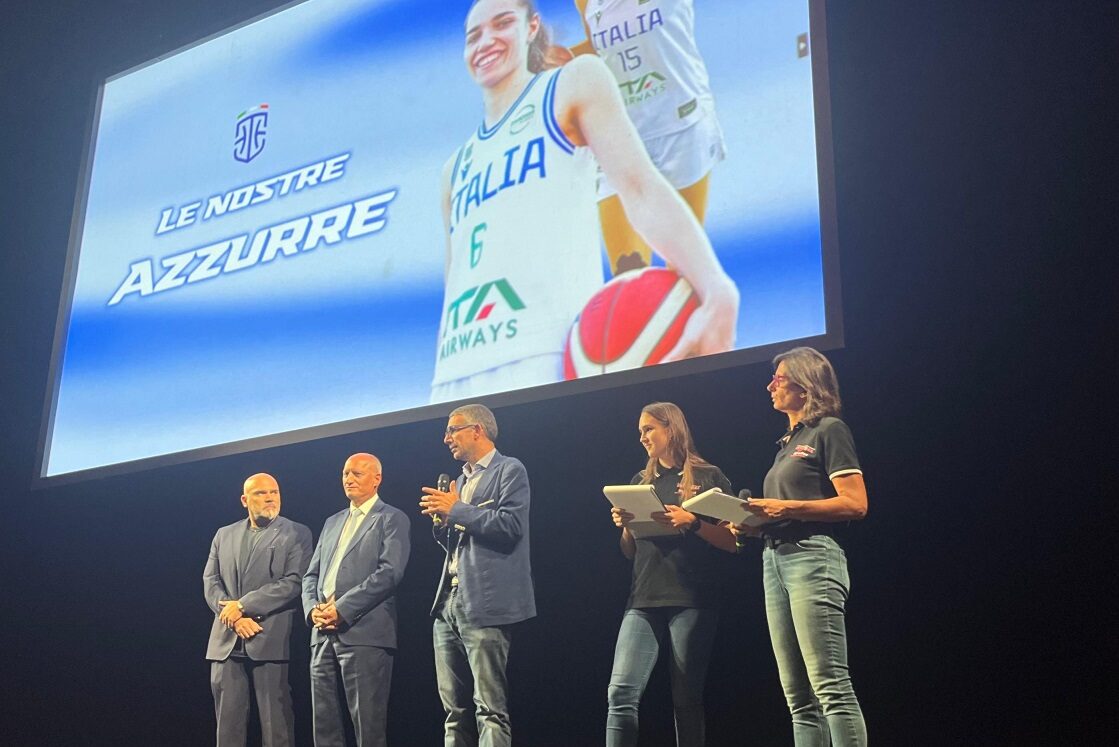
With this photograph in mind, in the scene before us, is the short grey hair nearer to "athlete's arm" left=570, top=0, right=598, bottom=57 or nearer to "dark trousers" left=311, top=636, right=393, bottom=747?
"dark trousers" left=311, top=636, right=393, bottom=747

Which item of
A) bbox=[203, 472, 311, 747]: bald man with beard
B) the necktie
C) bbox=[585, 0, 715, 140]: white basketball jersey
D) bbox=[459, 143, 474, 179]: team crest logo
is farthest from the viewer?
bbox=[459, 143, 474, 179]: team crest logo

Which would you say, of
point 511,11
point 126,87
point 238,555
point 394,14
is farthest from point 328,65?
point 238,555

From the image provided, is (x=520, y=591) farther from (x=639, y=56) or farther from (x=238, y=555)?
(x=639, y=56)

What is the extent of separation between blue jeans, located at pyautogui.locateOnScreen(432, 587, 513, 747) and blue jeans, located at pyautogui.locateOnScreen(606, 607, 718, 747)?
34cm

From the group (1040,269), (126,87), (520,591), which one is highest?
(126,87)

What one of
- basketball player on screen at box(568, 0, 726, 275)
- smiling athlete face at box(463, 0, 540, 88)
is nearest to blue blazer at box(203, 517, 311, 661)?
basketball player on screen at box(568, 0, 726, 275)

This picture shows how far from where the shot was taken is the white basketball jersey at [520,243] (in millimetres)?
3717

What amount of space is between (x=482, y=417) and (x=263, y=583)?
995 millimetres

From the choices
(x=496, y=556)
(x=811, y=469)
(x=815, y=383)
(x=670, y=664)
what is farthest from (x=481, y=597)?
(x=815, y=383)

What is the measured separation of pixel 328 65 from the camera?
15.2 ft

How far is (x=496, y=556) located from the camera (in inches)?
137

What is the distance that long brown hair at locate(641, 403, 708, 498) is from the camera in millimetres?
3324

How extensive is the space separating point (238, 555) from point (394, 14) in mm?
2103

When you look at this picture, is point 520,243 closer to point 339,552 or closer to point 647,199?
point 647,199
